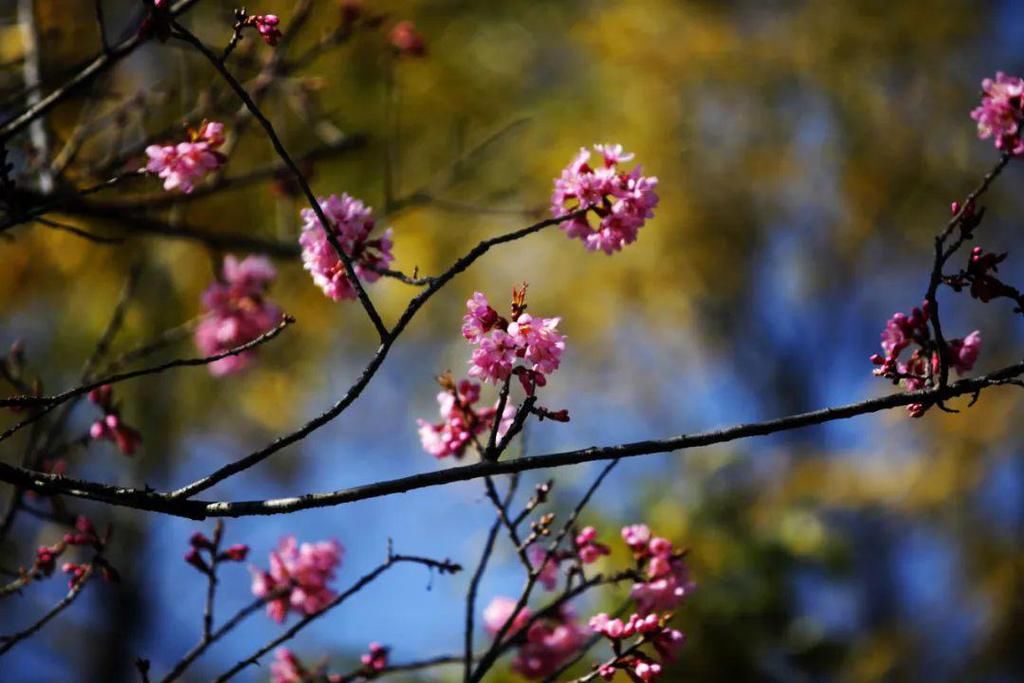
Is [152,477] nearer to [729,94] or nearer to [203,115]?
[203,115]

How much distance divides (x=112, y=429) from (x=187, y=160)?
0.72 m

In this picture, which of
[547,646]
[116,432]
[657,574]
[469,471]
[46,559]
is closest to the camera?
Answer: [469,471]

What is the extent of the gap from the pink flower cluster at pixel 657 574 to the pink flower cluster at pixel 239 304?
1.21 meters

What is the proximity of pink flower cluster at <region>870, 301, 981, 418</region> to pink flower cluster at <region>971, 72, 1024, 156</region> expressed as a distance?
380 millimetres

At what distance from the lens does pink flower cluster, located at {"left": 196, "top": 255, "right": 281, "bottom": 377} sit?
261 cm

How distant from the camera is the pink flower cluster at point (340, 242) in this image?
1738mm

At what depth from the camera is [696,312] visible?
20.1 feet

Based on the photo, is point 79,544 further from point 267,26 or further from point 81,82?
point 267,26

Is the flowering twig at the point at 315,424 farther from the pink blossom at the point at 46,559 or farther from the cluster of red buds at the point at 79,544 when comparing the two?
the pink blossom at the point at 46,559

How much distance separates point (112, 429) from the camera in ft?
6.92

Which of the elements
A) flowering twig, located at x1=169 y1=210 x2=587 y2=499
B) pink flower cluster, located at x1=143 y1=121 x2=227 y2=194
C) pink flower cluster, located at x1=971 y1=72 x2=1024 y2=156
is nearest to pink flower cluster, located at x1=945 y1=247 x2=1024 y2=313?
pink flower cluster, located at x1=971 y1=72 x2=1024 y2=156

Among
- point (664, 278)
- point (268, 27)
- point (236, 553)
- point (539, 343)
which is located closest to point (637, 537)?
point (539, 343)

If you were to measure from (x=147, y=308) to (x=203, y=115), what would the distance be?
2945mm

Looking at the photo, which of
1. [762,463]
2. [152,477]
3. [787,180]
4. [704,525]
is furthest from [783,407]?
[152,477]
